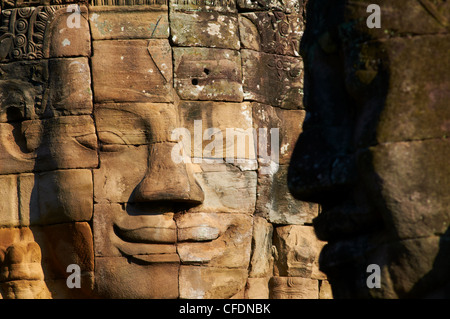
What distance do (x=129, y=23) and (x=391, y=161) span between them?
6.19m

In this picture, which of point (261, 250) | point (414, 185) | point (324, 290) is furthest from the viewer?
point (324, 290)

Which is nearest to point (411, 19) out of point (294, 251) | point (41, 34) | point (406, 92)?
point (406, 92)

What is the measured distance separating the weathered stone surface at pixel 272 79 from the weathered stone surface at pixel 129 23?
1.04m

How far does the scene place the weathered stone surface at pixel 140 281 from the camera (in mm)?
9875

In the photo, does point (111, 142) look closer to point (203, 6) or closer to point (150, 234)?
point (150, 234)

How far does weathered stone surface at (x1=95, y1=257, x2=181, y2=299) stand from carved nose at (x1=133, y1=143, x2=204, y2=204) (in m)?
0.70

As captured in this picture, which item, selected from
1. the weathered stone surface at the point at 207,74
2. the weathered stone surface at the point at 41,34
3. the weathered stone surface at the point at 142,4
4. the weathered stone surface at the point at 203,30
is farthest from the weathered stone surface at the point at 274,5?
the weathered stone surface at the point at 41,34

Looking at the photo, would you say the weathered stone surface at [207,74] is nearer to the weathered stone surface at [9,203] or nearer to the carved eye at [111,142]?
the carved eye at [111,142]

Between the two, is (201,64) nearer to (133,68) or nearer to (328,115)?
(133,68)

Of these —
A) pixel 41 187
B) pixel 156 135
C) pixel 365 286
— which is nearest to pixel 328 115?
pixel 365 286

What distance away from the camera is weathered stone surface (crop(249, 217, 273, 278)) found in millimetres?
10756

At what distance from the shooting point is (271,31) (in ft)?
36.8

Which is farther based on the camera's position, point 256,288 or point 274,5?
point 274,5

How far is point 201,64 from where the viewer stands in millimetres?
10281
